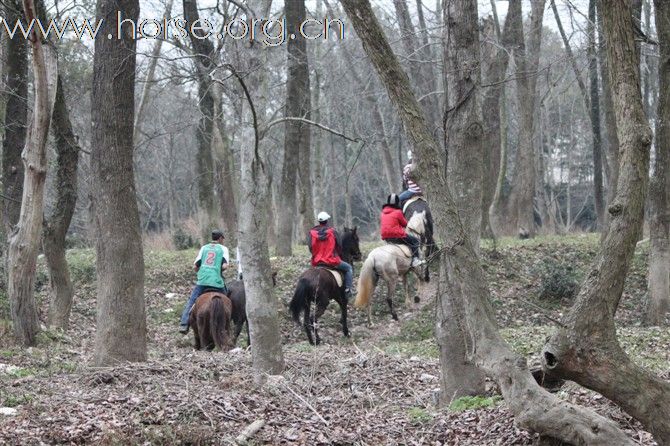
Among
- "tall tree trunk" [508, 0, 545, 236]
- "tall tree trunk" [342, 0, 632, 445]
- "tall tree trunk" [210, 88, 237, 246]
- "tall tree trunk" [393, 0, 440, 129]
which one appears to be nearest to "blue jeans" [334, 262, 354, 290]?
"tall tree trunk" [393, 0, 440, 129]

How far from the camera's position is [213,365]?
11.9m

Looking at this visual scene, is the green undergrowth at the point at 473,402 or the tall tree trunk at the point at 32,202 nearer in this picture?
the green undergrowth at the point at 473,402

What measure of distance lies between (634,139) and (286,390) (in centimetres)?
519

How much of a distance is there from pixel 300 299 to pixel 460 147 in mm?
9249

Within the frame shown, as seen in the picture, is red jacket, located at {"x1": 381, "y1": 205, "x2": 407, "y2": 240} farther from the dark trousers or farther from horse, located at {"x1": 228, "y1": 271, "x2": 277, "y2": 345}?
horse, located at {"x1": 228, "y1": 271, "x2": 277, "y2": 345}

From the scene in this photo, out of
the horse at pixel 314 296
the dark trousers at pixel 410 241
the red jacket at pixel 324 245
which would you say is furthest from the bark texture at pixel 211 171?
the horse at pixel 314 296

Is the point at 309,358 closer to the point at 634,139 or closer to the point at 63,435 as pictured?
the point at 63,435

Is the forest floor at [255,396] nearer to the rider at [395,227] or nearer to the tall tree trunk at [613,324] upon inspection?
the tall tree trunk at [613,324]

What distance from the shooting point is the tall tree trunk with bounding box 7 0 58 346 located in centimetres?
1355

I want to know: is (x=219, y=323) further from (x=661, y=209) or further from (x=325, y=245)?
(x=661, y=209)

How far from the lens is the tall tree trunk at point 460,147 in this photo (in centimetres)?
902

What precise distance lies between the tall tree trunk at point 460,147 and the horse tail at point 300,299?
8.79 m

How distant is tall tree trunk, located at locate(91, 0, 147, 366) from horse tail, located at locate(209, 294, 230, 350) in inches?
159

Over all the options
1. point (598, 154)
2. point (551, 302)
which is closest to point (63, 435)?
point (551, 302)
